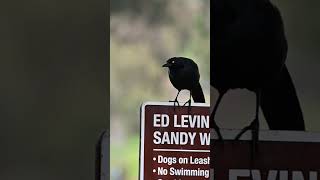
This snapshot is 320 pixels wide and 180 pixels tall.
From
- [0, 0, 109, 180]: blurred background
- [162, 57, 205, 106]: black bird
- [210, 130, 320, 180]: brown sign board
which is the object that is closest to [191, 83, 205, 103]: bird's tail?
[162, 57, 205, 106]: black bird

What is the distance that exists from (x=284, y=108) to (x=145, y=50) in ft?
2.39

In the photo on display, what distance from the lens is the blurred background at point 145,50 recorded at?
243cm

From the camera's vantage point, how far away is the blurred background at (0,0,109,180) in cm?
244

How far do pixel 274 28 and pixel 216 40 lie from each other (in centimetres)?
30

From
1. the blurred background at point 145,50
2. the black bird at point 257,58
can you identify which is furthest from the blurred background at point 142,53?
the black bird at point 257,58

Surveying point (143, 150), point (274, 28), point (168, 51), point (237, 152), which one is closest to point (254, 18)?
point (274, 28)

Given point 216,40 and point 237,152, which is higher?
point 216,40

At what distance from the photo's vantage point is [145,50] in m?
2.45

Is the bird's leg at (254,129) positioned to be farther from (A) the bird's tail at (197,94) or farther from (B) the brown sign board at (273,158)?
(A) the bird's tail at (197,94)

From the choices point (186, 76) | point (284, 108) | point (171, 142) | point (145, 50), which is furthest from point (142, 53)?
point (284, 108)

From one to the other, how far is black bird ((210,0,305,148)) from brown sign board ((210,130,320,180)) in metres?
0.04

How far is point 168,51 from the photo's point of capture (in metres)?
2.44

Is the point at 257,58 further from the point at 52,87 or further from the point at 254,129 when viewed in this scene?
the point at 52,87

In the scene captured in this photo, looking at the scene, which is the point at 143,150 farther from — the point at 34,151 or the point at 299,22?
the point at 299,22
